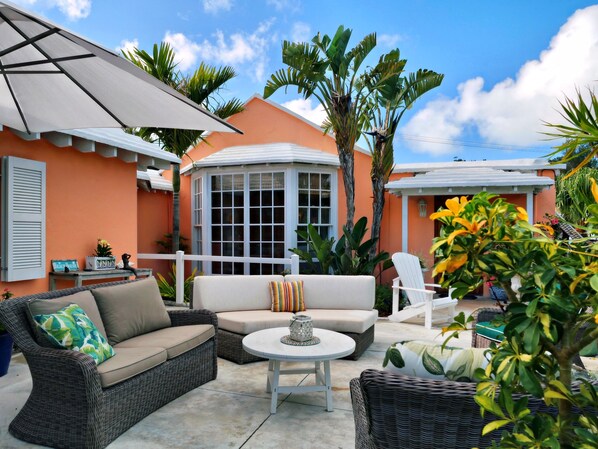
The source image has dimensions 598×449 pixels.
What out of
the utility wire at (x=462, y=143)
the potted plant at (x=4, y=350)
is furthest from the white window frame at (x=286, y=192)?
the utility wire at (x=462, y=143)

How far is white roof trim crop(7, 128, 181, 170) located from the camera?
5957 mm

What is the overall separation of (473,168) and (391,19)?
3.95 m

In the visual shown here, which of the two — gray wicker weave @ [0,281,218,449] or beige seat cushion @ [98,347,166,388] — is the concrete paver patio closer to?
gray wicker weave @ [0,281,218,449]

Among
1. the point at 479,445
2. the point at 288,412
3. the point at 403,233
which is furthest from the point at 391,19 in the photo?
the point at 479,445

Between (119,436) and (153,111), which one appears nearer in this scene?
(119,436)

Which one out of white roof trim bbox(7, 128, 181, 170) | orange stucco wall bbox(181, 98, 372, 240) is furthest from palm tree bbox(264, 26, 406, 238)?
white roof trim bbox(7, 128, 181, 170)

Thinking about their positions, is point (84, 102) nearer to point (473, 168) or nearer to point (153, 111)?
point (153, 111)

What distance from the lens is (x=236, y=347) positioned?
4.98 m

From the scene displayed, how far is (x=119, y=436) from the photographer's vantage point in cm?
321

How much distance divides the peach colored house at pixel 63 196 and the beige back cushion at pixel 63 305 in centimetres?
242

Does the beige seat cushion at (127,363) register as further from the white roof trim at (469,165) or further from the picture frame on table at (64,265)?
the white roof trim at (469,165)

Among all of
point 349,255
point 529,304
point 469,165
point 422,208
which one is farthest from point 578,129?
point 469,165

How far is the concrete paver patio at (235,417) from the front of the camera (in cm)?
315

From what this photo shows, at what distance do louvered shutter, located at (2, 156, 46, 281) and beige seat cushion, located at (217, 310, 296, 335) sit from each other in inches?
109
